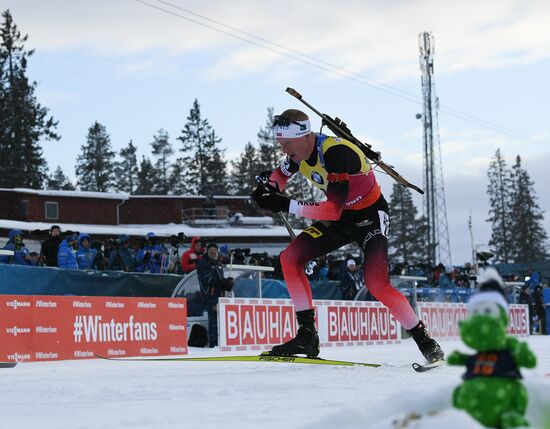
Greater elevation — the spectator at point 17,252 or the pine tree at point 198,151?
the pine tree at point 198,151

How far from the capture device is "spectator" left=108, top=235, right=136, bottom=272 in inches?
645

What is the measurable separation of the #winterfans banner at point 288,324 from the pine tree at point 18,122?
46.3 m

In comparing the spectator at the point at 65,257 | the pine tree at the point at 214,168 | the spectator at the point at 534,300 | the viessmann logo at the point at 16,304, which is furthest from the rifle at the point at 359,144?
the pine tree at the point at 214,168

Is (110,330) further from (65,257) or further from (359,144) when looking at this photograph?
(359,144)

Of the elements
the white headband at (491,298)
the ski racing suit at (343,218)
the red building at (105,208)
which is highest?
the red building at (105,208)

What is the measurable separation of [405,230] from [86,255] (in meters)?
74.6

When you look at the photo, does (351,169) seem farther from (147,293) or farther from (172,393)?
(147,293)

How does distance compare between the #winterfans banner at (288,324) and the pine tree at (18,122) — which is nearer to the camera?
the #winterfans banner at (288,324)

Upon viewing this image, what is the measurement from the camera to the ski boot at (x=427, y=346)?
22.9 ft

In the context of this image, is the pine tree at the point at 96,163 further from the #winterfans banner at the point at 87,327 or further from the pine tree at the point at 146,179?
the #winterfans banner at the point at 87,327

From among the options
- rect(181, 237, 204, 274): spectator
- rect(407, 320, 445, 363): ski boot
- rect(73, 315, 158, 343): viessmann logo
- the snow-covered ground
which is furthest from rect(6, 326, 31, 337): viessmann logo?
rect(181, 237, 204, 274): spectator

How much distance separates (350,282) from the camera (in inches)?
708

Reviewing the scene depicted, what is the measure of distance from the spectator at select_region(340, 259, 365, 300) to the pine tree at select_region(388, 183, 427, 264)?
208 ft

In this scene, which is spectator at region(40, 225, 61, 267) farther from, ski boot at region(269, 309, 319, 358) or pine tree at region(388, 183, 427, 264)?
pine tree at region(388, 183, 427, 264)
